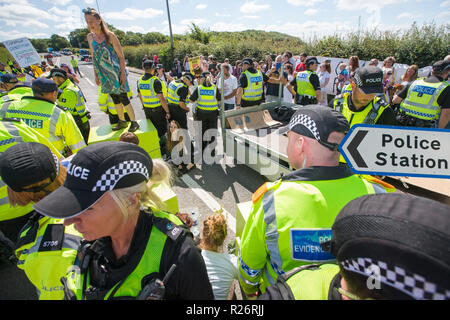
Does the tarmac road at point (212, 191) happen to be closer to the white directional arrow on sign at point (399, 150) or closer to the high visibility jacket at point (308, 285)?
the high visibility jacket at point (308, 285)

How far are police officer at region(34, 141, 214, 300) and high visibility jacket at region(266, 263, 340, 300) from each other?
0.45 meters

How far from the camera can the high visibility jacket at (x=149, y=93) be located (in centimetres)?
551

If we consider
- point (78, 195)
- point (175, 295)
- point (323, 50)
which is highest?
point (323, 50)

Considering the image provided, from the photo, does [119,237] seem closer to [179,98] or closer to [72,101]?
[179,98]

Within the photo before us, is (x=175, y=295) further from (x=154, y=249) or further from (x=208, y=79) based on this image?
(x=208, y=79)

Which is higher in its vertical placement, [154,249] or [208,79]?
[208,79]

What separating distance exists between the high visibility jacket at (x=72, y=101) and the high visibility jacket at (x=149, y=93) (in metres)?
1.37

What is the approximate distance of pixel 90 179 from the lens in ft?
3.71

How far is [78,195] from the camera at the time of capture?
1149 mm

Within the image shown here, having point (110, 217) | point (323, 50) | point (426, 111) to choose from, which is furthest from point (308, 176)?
point (323, 50)

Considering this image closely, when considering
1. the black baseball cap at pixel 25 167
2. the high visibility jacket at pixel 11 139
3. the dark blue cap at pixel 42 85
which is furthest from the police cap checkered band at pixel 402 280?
the dark blue cap at pixel 42 85

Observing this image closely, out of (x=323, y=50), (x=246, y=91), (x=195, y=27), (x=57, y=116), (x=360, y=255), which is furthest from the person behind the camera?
(x=195, y=27)

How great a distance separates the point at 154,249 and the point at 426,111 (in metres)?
5.05

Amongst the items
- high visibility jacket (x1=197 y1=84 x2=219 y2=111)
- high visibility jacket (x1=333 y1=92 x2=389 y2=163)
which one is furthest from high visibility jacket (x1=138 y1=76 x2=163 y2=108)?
high visibility jacket (x1=333 y1=92 x2=389 y2=163)
